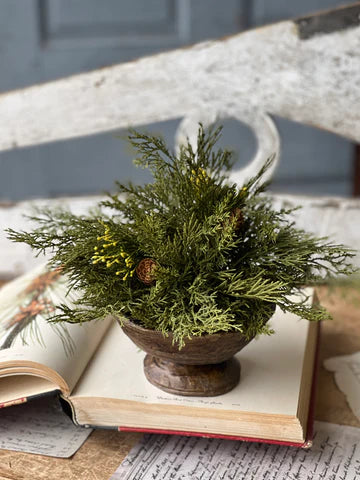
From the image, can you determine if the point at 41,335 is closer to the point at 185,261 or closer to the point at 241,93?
the point at 185,261

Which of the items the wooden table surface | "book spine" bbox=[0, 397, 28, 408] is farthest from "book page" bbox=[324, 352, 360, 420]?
"book spine" bbox=[0, 397, 28, 408]

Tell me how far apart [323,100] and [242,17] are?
1032 mm

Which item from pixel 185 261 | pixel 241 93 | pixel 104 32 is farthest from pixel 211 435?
pixel 104 32

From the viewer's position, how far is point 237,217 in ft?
1.88

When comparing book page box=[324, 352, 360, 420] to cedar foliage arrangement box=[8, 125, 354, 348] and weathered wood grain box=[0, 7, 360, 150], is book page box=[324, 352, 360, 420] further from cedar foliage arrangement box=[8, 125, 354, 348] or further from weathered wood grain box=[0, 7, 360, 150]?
weathered wood grain box=[0, 7, 360, 150]

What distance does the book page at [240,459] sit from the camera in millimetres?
571

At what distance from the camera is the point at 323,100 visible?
95 cm

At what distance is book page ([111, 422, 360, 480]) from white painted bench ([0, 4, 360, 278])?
1.52 feet

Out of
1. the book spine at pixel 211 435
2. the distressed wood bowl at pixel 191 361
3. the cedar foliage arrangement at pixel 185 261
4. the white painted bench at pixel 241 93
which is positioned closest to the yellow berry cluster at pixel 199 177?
the cedar foliage arrangement at pixel 185 261

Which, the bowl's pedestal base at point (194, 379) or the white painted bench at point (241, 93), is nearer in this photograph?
the bowl's pedestal base at point (194, 379)

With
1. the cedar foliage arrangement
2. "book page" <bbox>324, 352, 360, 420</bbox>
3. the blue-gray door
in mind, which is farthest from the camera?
the blue-gray door

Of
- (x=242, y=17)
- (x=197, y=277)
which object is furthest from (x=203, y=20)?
(x=197, y=277)

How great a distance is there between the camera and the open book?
1.92 feet

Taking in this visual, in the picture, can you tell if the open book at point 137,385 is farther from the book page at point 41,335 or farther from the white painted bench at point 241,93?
the white painted bench at point 241,93
